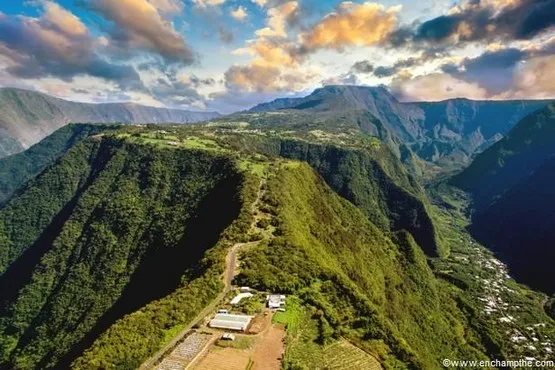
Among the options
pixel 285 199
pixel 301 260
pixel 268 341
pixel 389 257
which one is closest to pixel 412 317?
pixel 389 257

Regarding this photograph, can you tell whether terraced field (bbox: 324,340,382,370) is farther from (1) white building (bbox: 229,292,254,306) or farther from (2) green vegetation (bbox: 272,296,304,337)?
(1) white building (bbox: 229,292,254,306)

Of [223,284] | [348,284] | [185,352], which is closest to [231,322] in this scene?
[185,352]

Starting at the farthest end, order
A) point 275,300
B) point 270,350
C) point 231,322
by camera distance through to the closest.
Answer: point 275,300
point 231,322
point 270,350

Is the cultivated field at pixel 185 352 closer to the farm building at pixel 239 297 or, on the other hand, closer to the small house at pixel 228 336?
the small house at pixel 228 336

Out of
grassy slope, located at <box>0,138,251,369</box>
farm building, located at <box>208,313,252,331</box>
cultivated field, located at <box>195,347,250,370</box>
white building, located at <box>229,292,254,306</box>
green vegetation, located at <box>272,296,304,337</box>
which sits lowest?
grassy slope, located at <box>0,138,251,369</box>

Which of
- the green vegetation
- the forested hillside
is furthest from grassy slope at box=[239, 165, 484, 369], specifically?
the green vegetation

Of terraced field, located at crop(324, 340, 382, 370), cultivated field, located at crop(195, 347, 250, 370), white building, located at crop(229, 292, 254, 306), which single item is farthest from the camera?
white building, located at crop(229, 292, 254, 306)

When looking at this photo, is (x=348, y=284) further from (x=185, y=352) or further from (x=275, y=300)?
(x=185, y=352)
